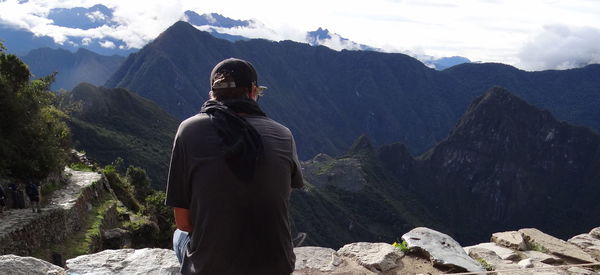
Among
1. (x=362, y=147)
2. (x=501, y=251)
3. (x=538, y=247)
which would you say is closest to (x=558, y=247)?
(x=538, y=247)

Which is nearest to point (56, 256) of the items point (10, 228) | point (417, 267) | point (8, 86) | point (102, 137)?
point (10, 228)

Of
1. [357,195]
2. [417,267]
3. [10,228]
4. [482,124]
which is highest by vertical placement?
[417,267]

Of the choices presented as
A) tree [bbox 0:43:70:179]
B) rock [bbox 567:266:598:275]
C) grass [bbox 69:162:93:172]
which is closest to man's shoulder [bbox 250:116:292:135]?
rock [bbox 567:266:598:275]

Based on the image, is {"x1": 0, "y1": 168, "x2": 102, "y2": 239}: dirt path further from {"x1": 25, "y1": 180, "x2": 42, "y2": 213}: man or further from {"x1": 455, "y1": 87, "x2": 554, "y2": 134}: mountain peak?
{"x1": 455, "y1": 87, "x2": 554, "y2": 134}: mountain peak

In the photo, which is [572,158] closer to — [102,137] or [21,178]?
[102,137]

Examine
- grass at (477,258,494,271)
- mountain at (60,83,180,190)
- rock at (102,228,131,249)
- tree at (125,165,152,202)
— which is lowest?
mountain at (60,83,180,190)

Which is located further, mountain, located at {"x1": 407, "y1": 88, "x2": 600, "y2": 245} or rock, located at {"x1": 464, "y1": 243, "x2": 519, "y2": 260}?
mountain, located at {"x1": 407, "y1": 88, "x2": 600, "y2": 245}

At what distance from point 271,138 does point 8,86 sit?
615 inches

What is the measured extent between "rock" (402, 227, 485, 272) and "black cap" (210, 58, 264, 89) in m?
4.01

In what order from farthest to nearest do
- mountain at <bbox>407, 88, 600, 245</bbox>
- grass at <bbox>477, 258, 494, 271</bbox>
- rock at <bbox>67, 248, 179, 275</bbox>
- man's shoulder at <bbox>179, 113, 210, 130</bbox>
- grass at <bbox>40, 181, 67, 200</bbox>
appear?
mountain at <bbox>407, 88, 600, 245</bbox> → grass at <bbox>40, 181, 67, 200</bbox> → grass at <bbox>477, 258, 494, 271</bbox> → rock at <bbox>67, 248, 179, 275</bbox> → man's shoulder at <bbox>179, 113, 210, 130</bbox>

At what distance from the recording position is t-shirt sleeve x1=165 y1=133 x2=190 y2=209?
2.80 metres

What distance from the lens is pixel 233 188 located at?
2623mm

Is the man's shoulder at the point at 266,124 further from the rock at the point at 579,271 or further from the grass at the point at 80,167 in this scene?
the grass at the point at 80,167

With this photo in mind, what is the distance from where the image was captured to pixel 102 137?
2869 inches
